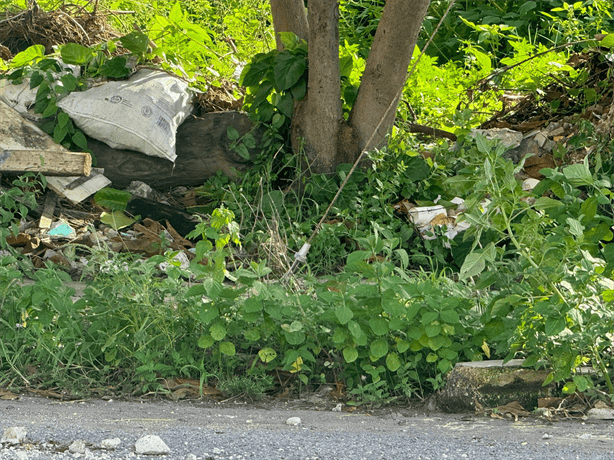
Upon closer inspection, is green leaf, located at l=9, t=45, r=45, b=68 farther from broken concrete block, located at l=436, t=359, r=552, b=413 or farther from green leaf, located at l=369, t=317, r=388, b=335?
broken concrete block, located at l=436, t=359, r=552, b=413

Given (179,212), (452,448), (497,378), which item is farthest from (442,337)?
(179,212)

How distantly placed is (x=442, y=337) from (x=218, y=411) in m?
0.76

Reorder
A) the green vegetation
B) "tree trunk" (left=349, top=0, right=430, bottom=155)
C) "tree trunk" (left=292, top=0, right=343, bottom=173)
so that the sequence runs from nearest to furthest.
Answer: the green vegetation → "tree trunk" (left=349, top=0, right=430, bottom=155) → "tree trunk" (left=292, top=0, right=343, bottom=173)

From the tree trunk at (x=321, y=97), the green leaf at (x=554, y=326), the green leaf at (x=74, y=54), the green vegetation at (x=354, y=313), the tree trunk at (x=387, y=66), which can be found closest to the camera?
the green leaf at (x=554, y=326)

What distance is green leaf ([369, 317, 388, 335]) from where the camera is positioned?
2441mm

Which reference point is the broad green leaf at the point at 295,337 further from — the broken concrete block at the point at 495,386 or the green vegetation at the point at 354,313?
the broken concrete block at the point at 495,386

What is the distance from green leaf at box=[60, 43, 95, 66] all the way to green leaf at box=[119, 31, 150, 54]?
255mm

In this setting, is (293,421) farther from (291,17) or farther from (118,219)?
(291,17)

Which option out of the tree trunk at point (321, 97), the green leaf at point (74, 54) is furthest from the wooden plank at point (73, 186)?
the tree trunk at point (321, 97)

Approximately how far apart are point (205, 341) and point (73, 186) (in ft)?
8.46

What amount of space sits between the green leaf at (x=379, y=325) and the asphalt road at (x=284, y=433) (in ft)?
0.88

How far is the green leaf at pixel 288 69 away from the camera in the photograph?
4.84 metres

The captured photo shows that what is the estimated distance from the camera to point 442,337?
97.7 inches

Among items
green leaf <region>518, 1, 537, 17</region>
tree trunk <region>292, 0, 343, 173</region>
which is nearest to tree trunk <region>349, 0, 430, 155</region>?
tree trunk <region>292, 0, 343, 173</region>
